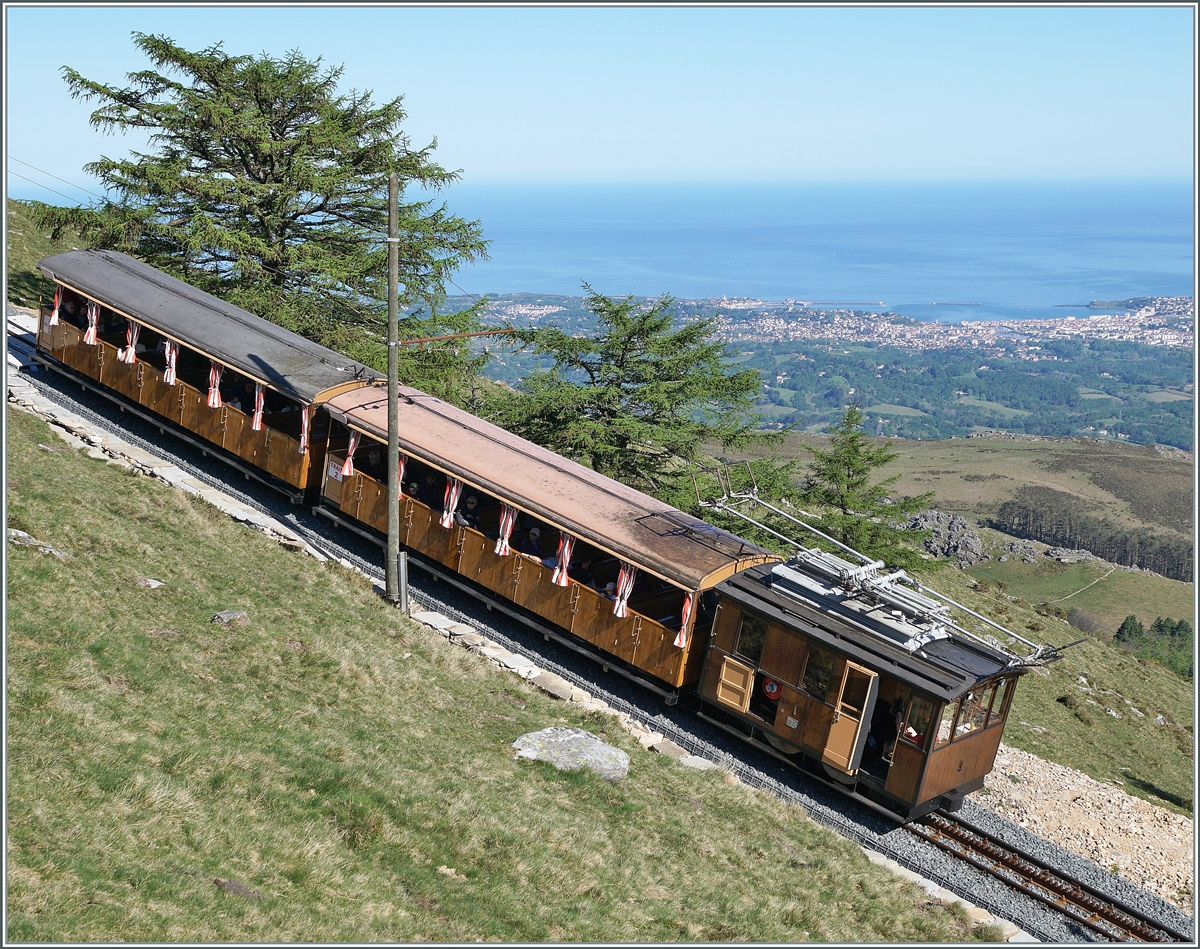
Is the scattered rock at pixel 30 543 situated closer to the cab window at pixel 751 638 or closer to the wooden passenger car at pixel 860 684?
the wooden passenger car at pixel 860 684

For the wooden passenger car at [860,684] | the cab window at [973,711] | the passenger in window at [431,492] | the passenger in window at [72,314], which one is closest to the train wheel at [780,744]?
the wooden passenger car at [860,684]

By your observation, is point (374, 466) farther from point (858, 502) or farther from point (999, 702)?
point (858, 502)

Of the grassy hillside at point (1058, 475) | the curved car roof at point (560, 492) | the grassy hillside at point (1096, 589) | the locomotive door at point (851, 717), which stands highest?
the curved car roof at point (560, 492)

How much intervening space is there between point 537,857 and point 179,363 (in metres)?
19.1

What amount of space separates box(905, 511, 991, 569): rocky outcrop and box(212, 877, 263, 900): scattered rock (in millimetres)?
80682

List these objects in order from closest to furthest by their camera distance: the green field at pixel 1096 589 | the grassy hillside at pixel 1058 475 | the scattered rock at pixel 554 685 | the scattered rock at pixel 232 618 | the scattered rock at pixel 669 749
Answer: the scattered rock at pixel 232 618 < the scattered rock at pixel 669 749 < the scattered rock at pixel 554 685 < the green field at pixel 1096 589 < the grassy hillside at pixel 1058 475

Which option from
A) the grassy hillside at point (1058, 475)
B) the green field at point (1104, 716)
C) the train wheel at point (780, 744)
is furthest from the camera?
the grassy hillside at point (1058, 475)

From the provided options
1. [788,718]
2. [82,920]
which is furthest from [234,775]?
[788,718]

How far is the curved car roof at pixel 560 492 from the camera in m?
18.5

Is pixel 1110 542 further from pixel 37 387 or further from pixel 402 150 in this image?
pixel 37 387

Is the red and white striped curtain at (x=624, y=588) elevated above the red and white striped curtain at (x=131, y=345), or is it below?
below

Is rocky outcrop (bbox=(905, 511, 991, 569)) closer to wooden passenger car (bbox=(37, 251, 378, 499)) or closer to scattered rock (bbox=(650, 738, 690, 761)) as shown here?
wooden passenger car (bbox=(37, 251, 378, 499))

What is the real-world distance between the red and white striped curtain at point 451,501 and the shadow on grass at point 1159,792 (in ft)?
55.9

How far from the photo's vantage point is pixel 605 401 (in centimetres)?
2964
